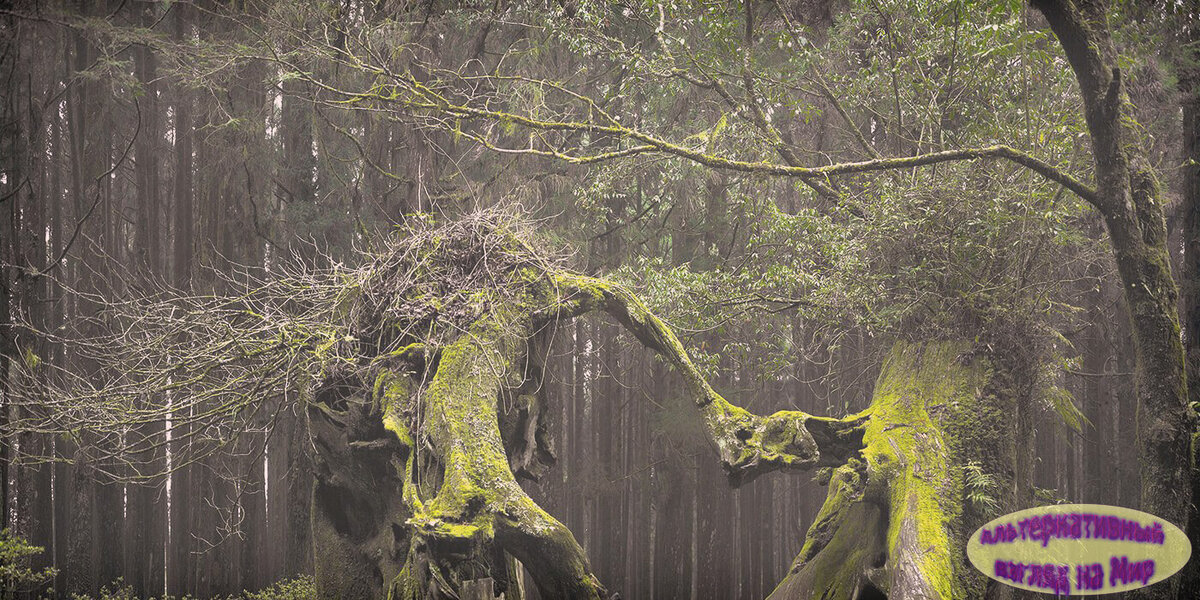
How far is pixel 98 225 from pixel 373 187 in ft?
20.4

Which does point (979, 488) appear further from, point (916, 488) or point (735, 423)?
point (735, 423)

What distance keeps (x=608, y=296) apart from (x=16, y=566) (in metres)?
9.32

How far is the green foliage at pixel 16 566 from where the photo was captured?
38.7ft

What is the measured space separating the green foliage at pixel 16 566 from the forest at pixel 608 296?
0.22 feet

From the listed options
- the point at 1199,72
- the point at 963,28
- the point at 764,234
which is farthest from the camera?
the point at 1199,72

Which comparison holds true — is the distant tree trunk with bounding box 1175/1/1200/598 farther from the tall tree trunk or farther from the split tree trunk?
the split tree trunk

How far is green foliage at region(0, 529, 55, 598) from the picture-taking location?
11805 millimetres

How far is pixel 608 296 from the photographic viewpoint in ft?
28.7

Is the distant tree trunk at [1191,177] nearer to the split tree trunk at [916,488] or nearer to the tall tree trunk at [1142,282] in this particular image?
the tall tree trunk at [1142,282]

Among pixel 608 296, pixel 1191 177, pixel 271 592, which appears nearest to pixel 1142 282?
pixel 608 296

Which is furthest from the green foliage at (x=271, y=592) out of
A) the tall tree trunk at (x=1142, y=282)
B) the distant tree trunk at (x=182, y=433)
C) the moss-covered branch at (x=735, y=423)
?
the tall tree trunk at (x=1142, y=282)

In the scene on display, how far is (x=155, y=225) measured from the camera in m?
17.6

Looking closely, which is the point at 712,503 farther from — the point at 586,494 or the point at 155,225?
the point at 155,225

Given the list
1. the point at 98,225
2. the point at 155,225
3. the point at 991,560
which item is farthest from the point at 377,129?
the point at 991,560
